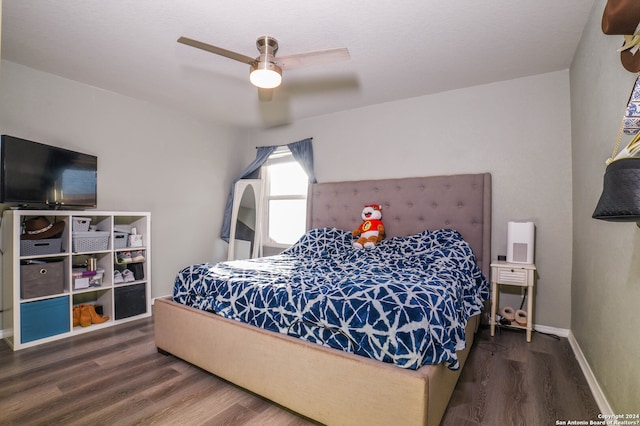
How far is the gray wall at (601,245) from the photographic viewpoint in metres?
1.50

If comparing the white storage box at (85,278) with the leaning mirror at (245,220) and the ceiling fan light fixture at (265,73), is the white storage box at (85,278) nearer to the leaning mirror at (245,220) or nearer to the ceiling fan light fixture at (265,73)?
the leaning mirror at (245,220)

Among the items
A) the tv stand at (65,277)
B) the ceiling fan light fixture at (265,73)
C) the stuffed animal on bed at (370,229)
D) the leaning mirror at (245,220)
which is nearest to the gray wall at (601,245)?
the stuffed animal on bed at (370,229)

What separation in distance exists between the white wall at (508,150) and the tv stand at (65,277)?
2.49 m

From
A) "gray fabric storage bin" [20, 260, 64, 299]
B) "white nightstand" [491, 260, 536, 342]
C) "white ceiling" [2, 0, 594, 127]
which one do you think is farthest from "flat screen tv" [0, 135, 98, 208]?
"white nightstand" [491, 260, 536, 342]

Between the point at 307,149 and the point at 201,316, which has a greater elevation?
the point at 307,149

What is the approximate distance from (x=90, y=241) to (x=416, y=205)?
10.3ft

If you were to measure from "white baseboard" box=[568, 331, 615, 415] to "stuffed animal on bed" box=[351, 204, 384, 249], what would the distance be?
5.77 feet

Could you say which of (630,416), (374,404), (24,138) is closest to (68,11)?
(24,138)

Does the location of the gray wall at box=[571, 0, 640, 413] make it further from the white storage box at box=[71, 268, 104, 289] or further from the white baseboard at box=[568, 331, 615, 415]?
the white storage box at box=[71, 268, 104, 289]

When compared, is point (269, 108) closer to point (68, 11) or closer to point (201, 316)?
point (68, 11)

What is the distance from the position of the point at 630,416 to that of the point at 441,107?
278 cm

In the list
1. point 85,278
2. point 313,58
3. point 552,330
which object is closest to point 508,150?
point 552,330

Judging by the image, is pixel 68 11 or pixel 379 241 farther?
pixel 379 241

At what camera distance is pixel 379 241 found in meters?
3.39
